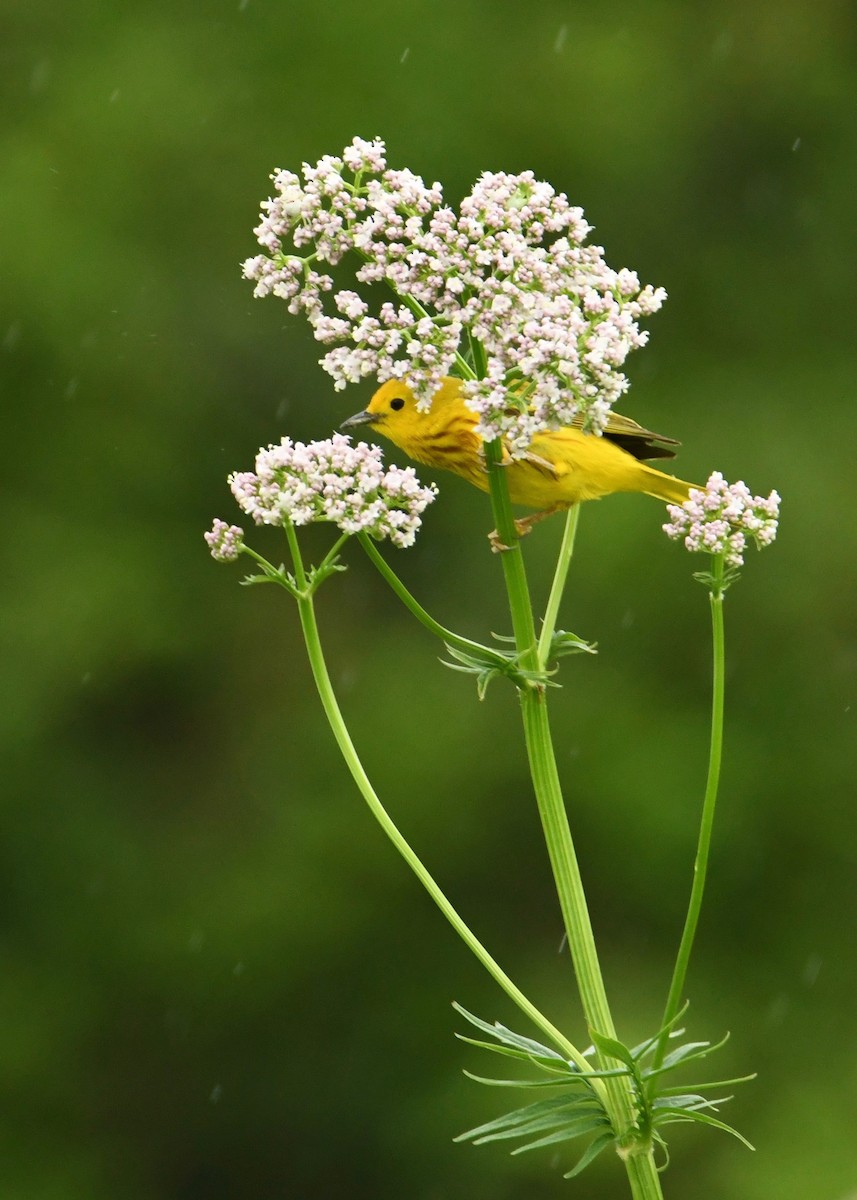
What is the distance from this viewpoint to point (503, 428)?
191 centimetres

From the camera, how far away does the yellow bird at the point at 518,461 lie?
2459 millimetres

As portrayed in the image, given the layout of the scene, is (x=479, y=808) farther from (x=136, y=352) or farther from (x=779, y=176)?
(x=779, y=176)

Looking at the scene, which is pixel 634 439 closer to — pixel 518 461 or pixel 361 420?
pixel 518 461

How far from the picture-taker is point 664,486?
9.05 ft

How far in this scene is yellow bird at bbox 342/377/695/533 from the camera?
2.46m

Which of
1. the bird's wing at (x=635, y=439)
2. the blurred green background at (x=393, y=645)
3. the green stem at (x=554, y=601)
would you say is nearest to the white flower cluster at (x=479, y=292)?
the green stem at (x=554, y=601)

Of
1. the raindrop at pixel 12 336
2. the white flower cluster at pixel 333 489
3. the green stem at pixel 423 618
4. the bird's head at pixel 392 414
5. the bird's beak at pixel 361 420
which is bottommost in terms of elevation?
the green stem at pixel 423 618

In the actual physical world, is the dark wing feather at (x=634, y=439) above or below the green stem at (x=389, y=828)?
above

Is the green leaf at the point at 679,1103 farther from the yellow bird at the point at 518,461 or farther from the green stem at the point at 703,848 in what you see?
the yellow bird at the point at 518,461

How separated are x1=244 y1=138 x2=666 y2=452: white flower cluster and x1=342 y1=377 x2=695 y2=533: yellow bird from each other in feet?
1.35

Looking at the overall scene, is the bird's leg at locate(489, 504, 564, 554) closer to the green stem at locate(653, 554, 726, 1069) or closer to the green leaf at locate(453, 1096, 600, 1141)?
the green stem at locate(653, 554, 726, 1069)

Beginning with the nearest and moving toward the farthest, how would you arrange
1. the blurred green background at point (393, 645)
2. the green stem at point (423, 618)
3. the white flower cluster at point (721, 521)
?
the green stem at point (423, 618), the white flower cluster at point (721, 521), the blurred green background at point (393, 645)

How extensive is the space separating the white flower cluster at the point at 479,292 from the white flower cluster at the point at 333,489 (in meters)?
0.16

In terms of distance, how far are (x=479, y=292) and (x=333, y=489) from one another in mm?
335
